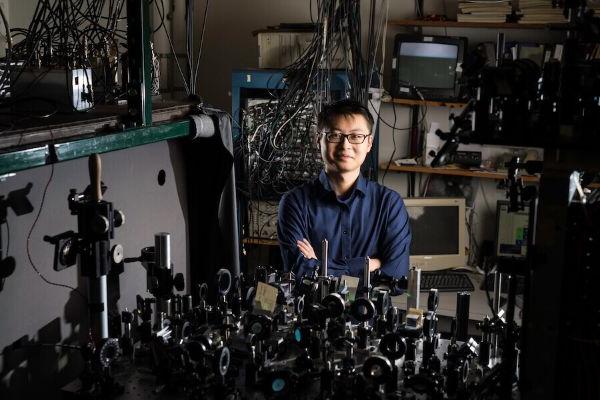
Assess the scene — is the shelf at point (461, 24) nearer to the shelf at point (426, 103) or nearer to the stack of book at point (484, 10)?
the stack of book at point (484, 10)

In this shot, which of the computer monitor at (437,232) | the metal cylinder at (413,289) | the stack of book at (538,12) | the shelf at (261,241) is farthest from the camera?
the shelf at (261,241)

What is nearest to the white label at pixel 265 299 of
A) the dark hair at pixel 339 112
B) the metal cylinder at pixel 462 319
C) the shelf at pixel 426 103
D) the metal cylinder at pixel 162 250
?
the metal cylinder at pixel 162 250

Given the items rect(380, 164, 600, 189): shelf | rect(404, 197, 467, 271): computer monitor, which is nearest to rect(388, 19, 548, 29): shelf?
rect(380, 164, 600, 189): shelf

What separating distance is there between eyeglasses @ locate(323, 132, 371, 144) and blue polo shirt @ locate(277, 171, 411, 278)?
0.22 m

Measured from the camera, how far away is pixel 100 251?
5.06 feet

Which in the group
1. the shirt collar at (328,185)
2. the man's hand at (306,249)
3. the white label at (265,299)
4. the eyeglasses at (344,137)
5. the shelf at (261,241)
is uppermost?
the eyeglasses at (344,137)

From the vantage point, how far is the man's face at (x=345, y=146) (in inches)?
108

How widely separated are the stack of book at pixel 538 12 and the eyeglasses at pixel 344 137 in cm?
135

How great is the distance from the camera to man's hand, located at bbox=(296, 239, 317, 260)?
264 centimetres

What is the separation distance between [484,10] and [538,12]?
0.27 meters

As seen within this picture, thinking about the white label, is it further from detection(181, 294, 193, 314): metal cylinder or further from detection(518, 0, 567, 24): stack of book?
detection(518, 0, 567, 24): stack of book

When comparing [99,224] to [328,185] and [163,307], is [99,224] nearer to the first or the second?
[163,307]

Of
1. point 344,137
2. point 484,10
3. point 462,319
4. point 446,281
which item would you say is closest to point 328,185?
point 344,137

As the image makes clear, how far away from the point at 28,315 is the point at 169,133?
0.65 meters
